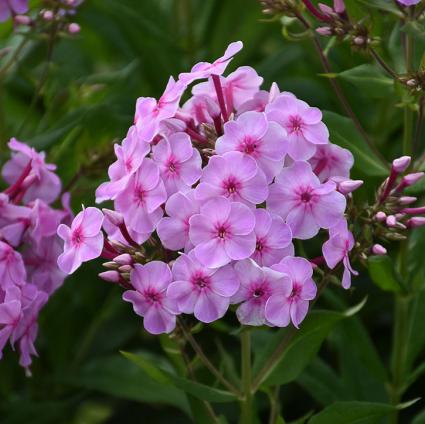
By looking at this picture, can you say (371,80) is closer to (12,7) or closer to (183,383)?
(183,383)

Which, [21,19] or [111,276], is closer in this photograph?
[111,276]

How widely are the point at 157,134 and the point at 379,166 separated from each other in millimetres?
409

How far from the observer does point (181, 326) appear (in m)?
1.36

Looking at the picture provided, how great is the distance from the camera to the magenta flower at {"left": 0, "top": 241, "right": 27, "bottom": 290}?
56.8 inches

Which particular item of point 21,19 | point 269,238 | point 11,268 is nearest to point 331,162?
point 269,238

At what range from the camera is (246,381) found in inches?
56.4

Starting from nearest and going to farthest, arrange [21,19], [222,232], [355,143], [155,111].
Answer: [222,232] → [155,111] → [355,143] → [21,19]

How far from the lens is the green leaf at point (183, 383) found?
1364 millimetres

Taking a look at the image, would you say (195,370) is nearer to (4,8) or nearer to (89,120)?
(89,120)

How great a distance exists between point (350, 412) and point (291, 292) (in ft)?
0.84

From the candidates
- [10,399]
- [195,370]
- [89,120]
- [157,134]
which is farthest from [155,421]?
[157,134]

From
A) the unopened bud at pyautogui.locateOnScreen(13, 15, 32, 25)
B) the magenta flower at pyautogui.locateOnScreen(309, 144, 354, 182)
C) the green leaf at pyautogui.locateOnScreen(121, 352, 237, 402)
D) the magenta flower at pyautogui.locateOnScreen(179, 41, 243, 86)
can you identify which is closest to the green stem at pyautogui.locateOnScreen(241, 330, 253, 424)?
the green leaf at pyautogui.locateOnScreen(121, 352, 237, 402)

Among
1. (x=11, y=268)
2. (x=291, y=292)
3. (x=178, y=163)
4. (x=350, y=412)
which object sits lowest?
(x=350, y=412)

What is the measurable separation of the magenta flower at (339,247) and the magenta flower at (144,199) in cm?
22
